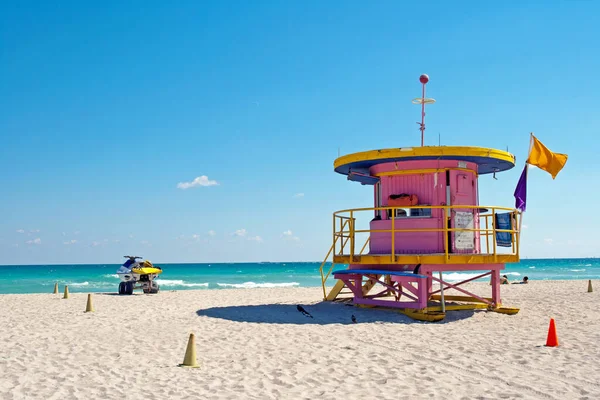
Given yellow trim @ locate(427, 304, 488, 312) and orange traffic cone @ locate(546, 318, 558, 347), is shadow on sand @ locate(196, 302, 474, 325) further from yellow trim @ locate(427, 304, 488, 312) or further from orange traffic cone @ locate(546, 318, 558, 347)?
orange traffic cone @ locate(546, 318, 558, 347)

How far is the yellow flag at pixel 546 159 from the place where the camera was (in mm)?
15352

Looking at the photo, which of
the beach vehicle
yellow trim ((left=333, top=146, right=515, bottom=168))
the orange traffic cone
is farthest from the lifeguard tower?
the beach vehicle

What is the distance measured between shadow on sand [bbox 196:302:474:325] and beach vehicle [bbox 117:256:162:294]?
8.03m

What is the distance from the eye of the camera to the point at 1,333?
12.4 meters

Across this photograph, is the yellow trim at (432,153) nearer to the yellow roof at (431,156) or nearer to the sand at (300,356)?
the yellow roof at (431,156)

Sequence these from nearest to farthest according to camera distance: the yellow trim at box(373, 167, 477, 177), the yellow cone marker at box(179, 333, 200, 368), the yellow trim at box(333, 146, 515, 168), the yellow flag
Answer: the yellow cone marker at box(179, 333, 200, 368), the yellow trim at box(333, 146, 515, 168), the yellow trim at box(373, 167, 477, 177), the yellow flag

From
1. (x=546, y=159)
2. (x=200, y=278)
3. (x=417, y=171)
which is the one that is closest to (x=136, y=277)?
(x=417, y=171)

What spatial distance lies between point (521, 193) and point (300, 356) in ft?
29.2

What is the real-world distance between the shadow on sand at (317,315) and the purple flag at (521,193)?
10.6 feet

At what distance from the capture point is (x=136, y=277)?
2431cm

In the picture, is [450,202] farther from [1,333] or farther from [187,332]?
[1,333]

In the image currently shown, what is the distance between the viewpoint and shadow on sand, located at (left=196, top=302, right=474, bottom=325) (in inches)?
546

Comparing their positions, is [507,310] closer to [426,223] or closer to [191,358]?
[426,223]

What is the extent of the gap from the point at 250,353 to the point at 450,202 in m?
7.49
